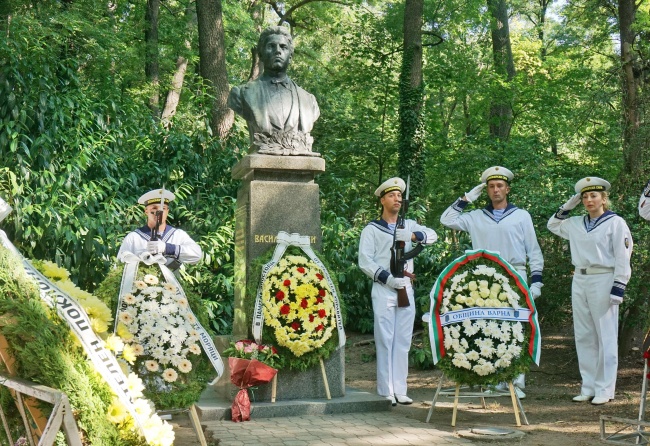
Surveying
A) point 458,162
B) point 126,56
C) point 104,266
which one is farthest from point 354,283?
point 126,56

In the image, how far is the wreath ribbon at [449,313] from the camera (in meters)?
7.04

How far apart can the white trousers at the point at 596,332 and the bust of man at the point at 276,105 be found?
3.23 metres

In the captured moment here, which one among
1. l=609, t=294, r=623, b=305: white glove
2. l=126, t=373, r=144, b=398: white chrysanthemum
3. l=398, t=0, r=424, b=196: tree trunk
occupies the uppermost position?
l=398, t=0, r=424, b=196: tree trunk

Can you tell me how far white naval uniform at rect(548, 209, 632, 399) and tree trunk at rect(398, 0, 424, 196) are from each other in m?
8.98

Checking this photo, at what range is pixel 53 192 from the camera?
1009 centimetres

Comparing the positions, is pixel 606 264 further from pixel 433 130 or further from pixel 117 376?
pixel 433 130

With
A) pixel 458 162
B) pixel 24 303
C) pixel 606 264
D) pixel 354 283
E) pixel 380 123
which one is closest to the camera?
pixel 24 303

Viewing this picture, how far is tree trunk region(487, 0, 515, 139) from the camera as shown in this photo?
20.6 m

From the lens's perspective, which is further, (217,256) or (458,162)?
(458,162)

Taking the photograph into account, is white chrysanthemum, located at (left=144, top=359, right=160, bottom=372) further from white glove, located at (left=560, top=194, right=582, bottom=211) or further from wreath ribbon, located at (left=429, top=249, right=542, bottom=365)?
white glove, located at (left=560, top=194, right=582, bottom=211)

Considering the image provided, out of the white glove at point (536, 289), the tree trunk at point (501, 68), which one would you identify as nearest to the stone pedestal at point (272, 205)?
the white glove at point (536, 289)

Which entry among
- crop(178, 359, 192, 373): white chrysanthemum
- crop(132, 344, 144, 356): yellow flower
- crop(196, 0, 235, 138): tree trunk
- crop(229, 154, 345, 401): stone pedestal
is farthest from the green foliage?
crop(196, 0, 235, 138): tree trunk

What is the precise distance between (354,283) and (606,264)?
16.5 ft

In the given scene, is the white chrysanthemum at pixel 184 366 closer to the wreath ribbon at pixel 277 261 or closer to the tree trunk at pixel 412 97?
the wreath ribbon at pixel 277 261
